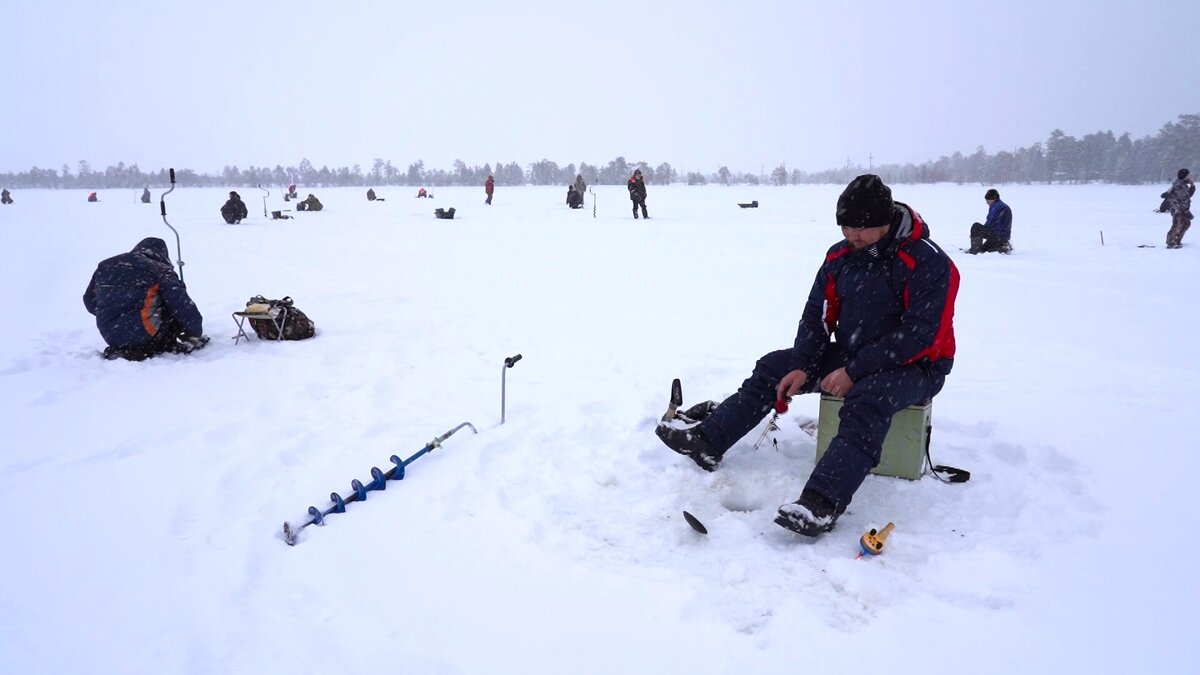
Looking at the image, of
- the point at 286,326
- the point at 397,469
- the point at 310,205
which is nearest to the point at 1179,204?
the point at 397,469

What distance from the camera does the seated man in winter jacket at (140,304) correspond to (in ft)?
19.0

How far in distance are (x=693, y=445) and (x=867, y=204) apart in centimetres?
156

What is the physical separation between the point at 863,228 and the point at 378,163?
182405 millimetres

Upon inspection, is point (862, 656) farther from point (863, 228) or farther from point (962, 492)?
point (863, 228)

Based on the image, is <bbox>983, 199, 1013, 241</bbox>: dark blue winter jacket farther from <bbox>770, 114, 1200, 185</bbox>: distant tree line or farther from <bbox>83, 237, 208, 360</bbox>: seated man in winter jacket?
<bbox>770, 114, 1200, 185</bbox>: distant tree line

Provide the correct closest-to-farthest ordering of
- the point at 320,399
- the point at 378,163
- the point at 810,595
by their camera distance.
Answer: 1. the point at 810,595
2. the point at 320,399
3. the point at 378,163

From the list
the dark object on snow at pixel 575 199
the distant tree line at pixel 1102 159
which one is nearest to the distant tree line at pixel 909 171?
the distant tree line at pixel 1102 159

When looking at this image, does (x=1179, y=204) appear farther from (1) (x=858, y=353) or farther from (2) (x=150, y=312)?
(2) (x=150, y=312)

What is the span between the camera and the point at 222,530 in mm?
3252

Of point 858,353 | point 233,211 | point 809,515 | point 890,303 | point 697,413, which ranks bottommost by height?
point 809,515

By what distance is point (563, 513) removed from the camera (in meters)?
3.34

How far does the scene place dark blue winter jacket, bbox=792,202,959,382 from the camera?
3061 mm

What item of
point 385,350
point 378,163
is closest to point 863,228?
point 385,350

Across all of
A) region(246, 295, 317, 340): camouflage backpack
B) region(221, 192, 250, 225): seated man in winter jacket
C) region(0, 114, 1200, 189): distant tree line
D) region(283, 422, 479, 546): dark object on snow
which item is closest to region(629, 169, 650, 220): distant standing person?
region(221, 192, 250, 225): seated man in winter jacket
